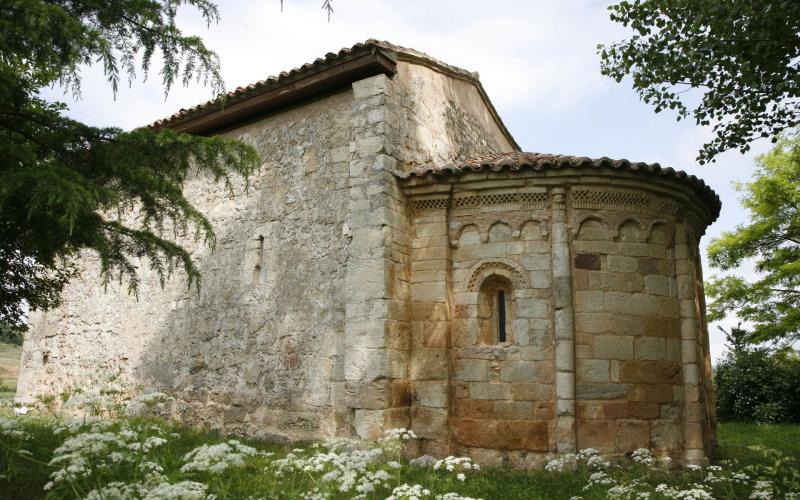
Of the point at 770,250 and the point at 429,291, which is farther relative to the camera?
the point at 770,250

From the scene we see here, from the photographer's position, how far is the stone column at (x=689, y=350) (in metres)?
6.90

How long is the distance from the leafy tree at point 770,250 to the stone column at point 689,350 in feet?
35.7

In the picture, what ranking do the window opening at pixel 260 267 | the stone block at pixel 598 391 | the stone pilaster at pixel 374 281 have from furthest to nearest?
the window opening at pixel 260 267 < the stone pilaster at pixel 374 281 < the stone block at pixel 598 391

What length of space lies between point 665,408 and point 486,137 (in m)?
5.65

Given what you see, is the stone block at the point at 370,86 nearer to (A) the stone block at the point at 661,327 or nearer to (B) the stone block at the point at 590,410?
(A) the stone block at the point at 661,327

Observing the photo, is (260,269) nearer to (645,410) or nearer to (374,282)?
(374,282)

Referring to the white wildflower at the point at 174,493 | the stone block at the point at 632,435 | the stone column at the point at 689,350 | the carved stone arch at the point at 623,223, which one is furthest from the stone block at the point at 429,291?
the white wildflower at the point at 174,493

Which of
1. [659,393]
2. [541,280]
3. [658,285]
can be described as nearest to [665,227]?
[658,285]

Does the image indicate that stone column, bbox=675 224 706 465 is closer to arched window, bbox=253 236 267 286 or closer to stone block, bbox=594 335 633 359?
stone block, bbox=594 335 633 359

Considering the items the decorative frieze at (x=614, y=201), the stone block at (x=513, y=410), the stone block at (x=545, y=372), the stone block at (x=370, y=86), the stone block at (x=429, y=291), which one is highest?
the stone block at (x=370, y=86)

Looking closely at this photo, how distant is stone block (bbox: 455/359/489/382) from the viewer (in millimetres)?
7121

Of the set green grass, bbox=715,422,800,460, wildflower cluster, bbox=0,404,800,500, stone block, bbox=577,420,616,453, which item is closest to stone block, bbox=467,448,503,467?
wildflower cluster, bbox=0,404,800,500

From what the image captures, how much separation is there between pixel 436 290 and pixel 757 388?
11.4 meters

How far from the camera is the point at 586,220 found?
7.21 m
